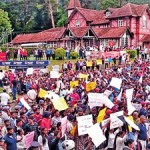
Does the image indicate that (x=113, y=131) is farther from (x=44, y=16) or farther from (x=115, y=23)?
(x=44, y=16)

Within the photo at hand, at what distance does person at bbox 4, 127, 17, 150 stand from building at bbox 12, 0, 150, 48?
4307cm

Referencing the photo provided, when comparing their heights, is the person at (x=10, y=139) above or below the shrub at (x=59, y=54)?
above

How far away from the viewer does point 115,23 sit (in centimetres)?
6178

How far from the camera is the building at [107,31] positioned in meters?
56.8

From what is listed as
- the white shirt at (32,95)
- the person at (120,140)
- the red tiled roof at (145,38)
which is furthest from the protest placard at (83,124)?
the red tiled roof at (145,38)

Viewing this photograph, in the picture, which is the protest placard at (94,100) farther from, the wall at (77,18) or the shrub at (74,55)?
the wall at (77,18)

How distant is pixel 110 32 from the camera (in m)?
57.4

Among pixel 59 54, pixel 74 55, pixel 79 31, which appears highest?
pixel 79 31

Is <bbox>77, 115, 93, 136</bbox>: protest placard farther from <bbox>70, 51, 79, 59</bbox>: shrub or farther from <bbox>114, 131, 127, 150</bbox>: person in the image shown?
<bbox>70, 51, 79, 59</bbox>: shrub

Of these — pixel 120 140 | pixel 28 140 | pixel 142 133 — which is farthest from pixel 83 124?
pixel 142 133

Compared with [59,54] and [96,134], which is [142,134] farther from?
[59,54]

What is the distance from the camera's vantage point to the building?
56844 mm

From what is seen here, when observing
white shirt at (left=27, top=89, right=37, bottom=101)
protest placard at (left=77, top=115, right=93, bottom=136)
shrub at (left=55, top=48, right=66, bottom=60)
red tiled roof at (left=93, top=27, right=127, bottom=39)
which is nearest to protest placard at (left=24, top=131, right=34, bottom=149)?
protest placard at (left=77, top=115, right=93, bottom=136)

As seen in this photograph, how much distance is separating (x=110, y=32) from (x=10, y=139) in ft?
159
